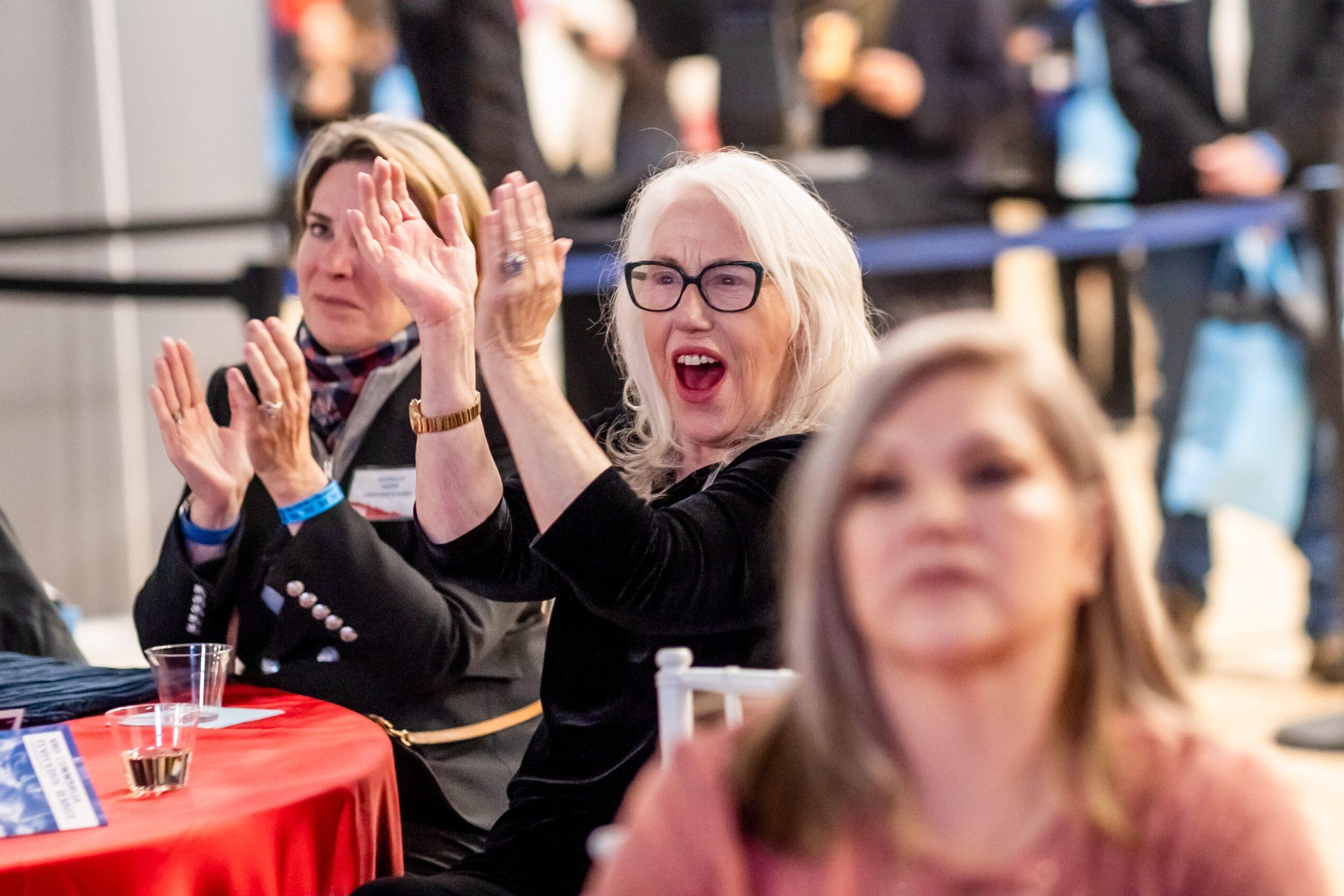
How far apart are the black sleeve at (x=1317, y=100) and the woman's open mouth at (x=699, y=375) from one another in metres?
2.90

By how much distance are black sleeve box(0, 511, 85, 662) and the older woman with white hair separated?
113 centimetres

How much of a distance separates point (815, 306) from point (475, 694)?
78cm

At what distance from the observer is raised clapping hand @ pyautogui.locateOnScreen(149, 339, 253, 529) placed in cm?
210

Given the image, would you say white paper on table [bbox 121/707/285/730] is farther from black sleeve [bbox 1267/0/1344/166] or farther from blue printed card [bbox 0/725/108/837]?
black sleeve [bbox 1267/0/1344/166]

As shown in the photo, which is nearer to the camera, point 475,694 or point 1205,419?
point 475,694

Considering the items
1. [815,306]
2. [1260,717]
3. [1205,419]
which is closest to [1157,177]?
[1205,419]

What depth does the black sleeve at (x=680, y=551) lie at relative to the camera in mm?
1418

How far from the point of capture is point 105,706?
189 cm

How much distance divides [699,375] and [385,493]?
2.15 ft

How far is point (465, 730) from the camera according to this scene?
2076mm

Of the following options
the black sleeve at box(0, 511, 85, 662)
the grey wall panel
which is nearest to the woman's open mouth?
the black sleeve at box(0, 511, 85, 662)

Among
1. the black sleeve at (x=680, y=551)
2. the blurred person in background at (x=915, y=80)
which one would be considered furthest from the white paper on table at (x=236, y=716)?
the blurred person in background at (x=915, y=80)

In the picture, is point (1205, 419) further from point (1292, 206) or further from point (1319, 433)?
point (1292, 206)

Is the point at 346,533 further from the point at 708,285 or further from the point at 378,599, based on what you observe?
the point at 708,285
